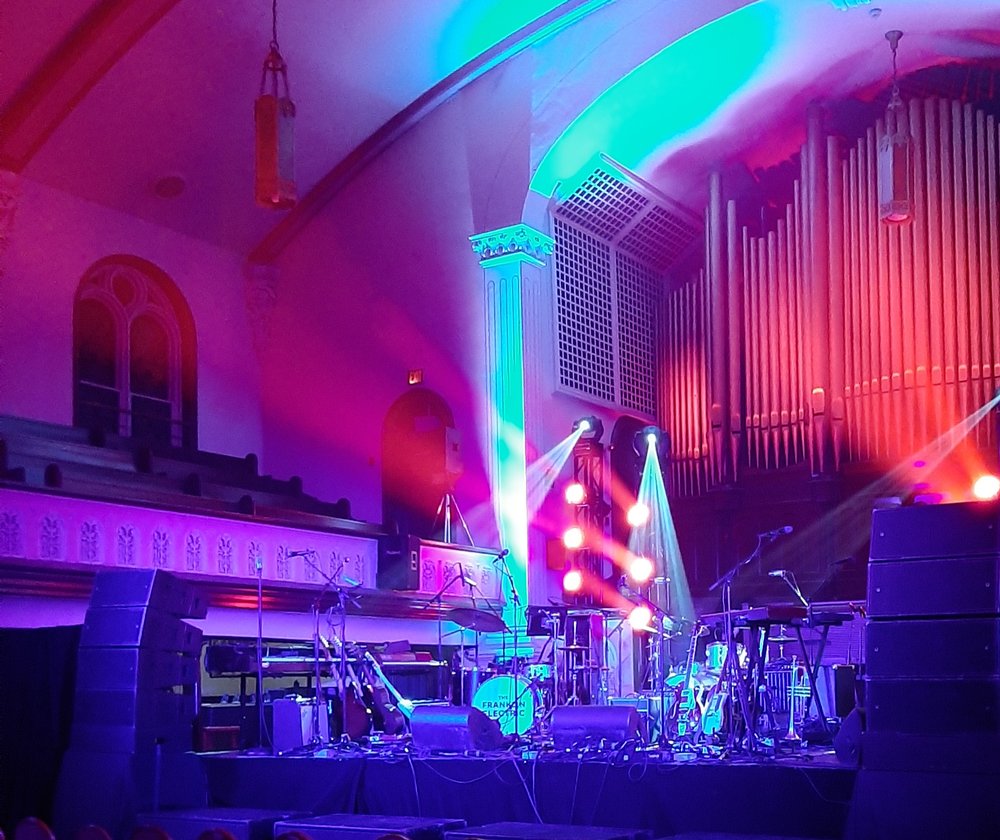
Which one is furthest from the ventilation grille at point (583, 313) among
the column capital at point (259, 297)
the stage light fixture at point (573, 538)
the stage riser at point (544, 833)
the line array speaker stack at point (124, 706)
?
the stage riser at point (544, 833)

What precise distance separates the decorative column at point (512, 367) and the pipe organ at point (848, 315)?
1.83 meters

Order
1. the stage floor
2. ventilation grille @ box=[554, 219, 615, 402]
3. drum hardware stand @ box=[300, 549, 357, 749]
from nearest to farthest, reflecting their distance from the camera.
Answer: the stage floor, drum hardware stand @ box=[300, 549, 357, 749], ventilation grille @ box=[554, 219, 615, 402]

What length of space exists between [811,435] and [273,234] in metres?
5.69

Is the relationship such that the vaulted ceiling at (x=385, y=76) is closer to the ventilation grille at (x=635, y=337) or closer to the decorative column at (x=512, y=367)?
the decorative column at (x=512, y=367)

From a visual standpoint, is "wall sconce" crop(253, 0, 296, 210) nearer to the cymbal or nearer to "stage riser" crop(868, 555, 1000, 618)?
the cymbal

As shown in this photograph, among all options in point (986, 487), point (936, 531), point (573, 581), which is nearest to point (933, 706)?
point (936, 531)

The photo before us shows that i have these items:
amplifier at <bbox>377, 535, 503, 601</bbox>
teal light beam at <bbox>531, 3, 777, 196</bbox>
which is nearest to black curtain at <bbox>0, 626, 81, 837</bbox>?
amplifier at <bbox>377, 535, 503, 601</bbox>

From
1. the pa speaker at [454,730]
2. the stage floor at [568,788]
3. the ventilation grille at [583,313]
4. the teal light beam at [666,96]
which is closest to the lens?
the stage floor at [568,788]

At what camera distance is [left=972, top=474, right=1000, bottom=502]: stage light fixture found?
34.2 feet

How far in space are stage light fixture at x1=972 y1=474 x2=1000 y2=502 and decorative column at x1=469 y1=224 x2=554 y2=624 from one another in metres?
3.79

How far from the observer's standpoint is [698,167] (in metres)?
13.3

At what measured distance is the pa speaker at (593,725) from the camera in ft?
21.8

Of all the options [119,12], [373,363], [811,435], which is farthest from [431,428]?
[119,12]

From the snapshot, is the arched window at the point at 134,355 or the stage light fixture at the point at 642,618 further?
the arched window at the point at 134,355
